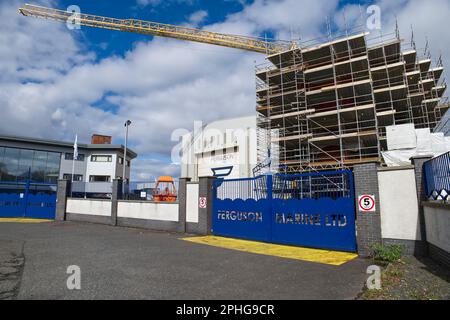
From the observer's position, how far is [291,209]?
10.4 m

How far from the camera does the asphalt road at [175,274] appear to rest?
5.12m

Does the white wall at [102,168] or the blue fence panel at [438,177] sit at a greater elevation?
the white wall at [102,168]

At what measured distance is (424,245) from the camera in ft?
25.4

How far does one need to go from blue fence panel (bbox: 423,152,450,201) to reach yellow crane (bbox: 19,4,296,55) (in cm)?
3876

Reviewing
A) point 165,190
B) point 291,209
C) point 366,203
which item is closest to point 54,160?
point 165,190

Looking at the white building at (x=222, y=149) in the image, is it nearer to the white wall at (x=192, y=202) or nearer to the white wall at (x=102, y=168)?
the white wall at (x=102, y=168)

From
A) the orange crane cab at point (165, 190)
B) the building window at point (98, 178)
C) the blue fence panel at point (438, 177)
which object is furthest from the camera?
the building window at point (98, 178)

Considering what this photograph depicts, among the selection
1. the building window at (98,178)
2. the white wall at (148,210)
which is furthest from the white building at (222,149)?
the white wall at (148,210)

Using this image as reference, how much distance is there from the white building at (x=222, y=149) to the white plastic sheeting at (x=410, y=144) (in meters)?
17.5

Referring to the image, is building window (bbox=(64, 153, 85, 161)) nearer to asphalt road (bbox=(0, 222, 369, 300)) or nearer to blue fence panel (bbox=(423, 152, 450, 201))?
asphalt road (bbox=(0, 222, 369, 300))

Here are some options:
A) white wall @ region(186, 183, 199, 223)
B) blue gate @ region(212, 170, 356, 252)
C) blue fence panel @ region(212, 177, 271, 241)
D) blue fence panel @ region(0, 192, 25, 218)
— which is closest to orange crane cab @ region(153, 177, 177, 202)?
white wall @ region(186, 183, 199, 223)
